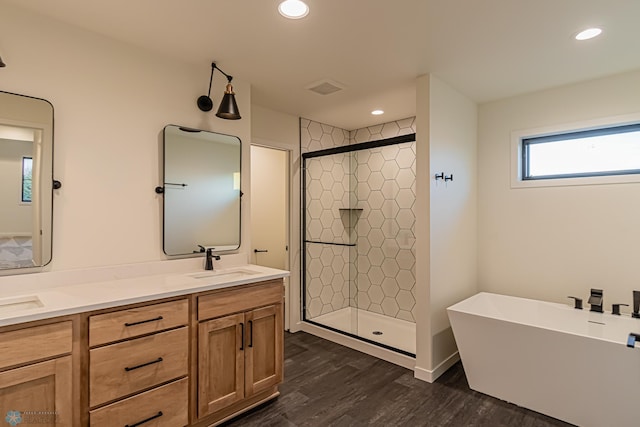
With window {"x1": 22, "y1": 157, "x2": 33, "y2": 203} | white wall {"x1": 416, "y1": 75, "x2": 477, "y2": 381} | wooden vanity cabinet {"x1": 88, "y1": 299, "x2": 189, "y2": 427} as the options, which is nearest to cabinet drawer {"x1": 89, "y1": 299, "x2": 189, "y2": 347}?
wooden vanity cabinet {"x1": 88, "y1": 299, "x2": 189, "y2": 427}

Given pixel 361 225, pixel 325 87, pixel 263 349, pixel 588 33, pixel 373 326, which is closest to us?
pixel 588 33

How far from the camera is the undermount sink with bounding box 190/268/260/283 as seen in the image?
90.0 inches

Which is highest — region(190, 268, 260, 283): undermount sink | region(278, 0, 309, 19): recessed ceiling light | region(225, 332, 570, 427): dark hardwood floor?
region(278, 0, 309, 19): recessed ceiling light

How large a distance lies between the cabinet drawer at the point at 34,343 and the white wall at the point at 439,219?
2.44 metres

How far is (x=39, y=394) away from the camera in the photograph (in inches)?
59.8

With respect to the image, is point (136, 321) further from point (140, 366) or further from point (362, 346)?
point (362, 346)

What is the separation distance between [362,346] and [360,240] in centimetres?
131

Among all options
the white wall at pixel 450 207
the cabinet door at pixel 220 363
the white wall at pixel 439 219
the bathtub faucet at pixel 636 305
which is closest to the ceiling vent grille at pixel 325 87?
the white wall at pixel 439 219

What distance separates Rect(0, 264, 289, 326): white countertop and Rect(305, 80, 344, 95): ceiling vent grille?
1.70m

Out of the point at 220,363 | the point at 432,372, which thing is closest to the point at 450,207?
the point at 432,372

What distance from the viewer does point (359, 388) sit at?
8.88ft

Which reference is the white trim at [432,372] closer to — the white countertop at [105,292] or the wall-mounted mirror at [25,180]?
the white countertop at [105,292]

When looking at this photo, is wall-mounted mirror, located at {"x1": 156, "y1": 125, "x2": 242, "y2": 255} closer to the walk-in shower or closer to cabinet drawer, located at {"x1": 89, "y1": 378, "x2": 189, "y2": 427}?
cabinet drawer, located at {"x1": 89, "y1": 378, "x2": 189, "y2": 427}

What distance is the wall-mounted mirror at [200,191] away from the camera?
96.3 inches
